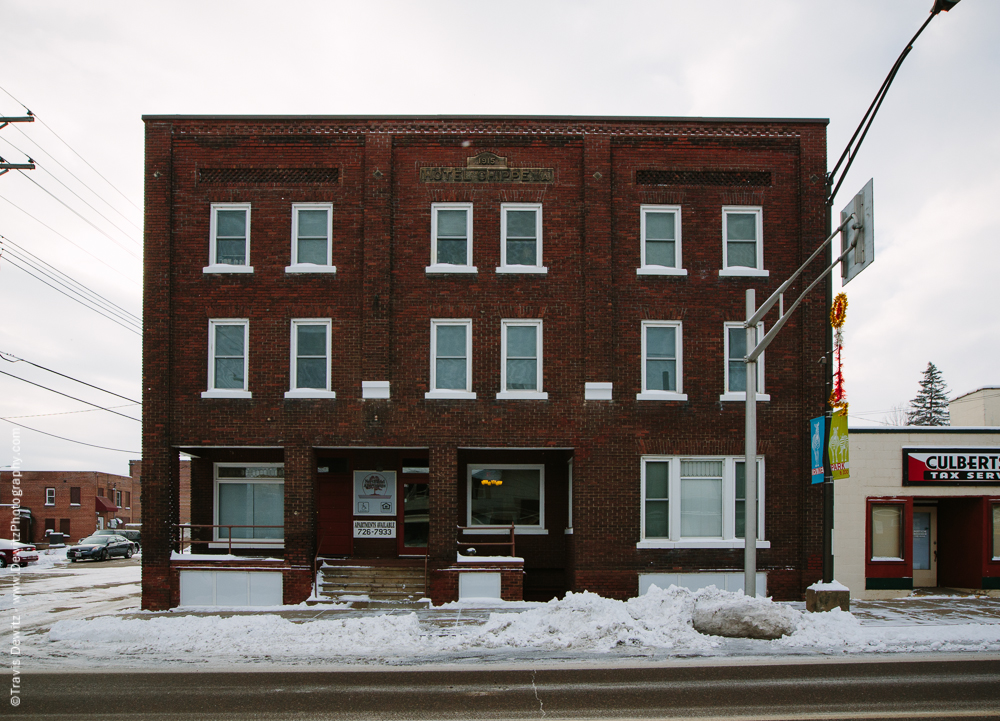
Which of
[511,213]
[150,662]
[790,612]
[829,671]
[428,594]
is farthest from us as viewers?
[511,213]

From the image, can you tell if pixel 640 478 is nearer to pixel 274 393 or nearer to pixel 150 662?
pixel 274 393

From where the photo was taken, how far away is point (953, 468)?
19359 millimetres

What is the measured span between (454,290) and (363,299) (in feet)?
7.17

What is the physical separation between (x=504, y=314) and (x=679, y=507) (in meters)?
6.23

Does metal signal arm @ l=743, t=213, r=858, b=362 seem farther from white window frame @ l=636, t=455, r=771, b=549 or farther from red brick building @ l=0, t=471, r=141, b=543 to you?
red brick building @ l=0, t=471, r=141, b=543

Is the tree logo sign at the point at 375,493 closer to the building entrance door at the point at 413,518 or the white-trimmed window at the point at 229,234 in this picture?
the building entrance door at the point at 413,518

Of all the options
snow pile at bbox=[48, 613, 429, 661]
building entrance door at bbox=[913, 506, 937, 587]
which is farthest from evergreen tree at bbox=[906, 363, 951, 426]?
snow pile at bbox=[48, 613, 429, 661]

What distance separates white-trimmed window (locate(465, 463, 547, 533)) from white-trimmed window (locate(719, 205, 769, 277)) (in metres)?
7.15

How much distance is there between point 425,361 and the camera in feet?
60.8

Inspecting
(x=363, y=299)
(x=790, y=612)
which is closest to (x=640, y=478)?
(x=790, y=612)

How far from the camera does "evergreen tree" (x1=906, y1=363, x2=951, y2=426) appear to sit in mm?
65631

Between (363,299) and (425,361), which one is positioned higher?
(363,299)

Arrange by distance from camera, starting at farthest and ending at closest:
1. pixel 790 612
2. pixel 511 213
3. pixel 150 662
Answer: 1. pixel 511 213
2. pixel 790 612
3. pixel 150 662

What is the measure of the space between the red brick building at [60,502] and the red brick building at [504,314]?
40592 mm
